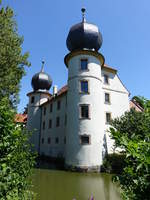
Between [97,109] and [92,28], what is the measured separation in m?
10.3

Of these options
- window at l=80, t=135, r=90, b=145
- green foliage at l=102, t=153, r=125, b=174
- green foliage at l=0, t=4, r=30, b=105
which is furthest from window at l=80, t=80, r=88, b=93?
green foliage at l=0, t=4, r=30, b=105

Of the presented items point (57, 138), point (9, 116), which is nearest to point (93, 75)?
point (57, 138)

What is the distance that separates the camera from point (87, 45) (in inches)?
797

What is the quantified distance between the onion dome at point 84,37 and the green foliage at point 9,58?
33.7 feet

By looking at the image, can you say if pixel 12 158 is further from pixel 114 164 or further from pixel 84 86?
pixel 84 86

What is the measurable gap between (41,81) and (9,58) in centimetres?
2233

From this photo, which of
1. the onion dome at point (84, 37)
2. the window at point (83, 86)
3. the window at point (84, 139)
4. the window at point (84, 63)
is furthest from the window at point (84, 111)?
the onion dome at point (84, 37)

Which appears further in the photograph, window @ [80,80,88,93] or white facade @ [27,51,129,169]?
window @ [80,80,88,93]

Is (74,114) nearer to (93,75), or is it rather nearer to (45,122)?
(93,75)

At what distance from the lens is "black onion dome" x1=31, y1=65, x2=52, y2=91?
107 ft

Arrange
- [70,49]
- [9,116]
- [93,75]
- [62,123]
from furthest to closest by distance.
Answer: [62,123]
[70,49]
[93,75]
[9,116]

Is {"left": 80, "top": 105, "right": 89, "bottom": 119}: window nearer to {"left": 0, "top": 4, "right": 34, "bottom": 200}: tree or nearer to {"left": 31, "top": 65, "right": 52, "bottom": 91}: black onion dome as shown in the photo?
{"left": 0, "top": 4, "right": 34, "bottom": 200}: tree

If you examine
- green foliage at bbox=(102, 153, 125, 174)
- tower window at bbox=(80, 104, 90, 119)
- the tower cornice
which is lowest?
green foliage at bbox=(102, 153, 125, 174)

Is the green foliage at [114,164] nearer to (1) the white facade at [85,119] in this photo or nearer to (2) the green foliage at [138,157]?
(1) the white facade at [85,119]
